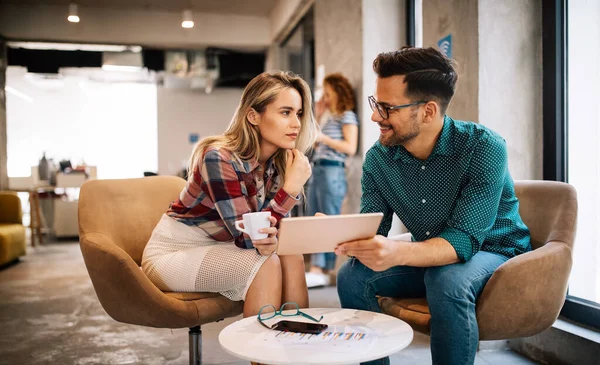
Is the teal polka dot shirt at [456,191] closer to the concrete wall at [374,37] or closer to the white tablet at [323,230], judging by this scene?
the white tablet at [323,230]

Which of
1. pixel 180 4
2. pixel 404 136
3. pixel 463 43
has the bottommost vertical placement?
pixel 404 136

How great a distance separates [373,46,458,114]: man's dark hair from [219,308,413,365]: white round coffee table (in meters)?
0.75

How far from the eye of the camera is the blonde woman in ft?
5.79

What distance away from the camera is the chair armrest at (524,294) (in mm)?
1539

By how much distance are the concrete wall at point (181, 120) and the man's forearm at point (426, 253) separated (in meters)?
8.77

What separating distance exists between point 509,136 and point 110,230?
6.24 feet

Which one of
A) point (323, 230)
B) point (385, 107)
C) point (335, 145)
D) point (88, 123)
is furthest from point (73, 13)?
point (323, 230)

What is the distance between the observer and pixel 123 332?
3047mm

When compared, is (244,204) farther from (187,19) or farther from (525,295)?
(187,19)

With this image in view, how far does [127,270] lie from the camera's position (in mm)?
1725

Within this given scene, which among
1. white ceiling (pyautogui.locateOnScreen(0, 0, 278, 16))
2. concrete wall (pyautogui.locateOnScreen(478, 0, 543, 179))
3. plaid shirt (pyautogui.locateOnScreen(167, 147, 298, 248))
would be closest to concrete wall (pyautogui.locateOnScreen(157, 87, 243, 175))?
white ceiling (pyautogui.locateOnScreen(0, 0, 278, 16))

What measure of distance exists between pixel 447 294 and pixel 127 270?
3.34ft

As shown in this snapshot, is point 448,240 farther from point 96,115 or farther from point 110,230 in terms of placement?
point 96,115

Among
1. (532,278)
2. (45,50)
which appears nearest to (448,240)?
(532,278)
